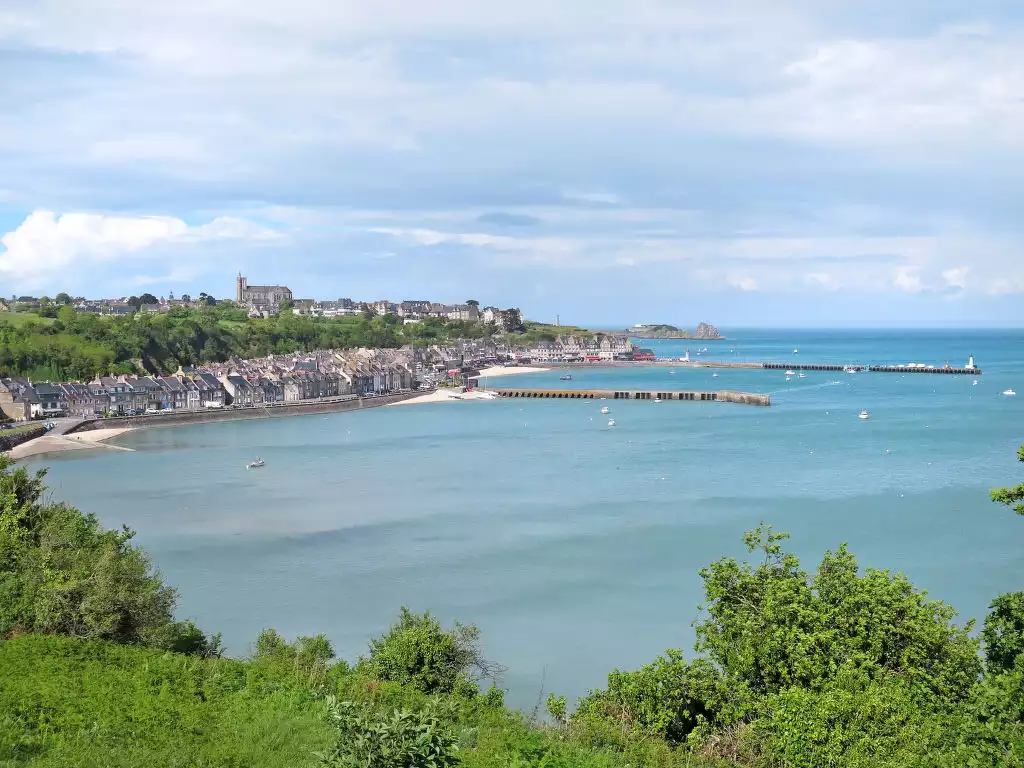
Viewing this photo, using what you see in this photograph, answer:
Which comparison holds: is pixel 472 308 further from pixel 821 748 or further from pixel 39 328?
pixel 821 748

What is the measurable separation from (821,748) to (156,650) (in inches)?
363

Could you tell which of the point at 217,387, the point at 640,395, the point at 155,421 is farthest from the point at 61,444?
the point at 640,395

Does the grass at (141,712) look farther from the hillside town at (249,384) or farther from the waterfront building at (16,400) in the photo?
the hillside town at (249,384)

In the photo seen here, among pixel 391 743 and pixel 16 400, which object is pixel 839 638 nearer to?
pixel 391 743

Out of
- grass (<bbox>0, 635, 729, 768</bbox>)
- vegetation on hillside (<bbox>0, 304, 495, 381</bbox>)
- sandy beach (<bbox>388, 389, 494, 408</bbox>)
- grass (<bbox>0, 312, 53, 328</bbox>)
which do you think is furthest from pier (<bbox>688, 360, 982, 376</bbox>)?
grass (<bbox>0, 635, 729, 768</bbox>)

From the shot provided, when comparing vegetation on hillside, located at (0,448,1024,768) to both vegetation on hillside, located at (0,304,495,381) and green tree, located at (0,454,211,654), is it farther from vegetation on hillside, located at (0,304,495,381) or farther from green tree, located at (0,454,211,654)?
vegetation on hillside, located at (0,304,495,381)

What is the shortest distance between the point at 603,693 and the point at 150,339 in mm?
82821

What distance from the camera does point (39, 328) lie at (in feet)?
259

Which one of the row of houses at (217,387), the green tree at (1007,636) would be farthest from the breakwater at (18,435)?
the green tree at (1007,636)

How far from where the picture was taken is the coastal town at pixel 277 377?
2311 inches

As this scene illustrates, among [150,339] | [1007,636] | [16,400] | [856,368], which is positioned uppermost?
[150,339]

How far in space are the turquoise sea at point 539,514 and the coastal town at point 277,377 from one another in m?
8.06

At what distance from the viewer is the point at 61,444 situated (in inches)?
1879

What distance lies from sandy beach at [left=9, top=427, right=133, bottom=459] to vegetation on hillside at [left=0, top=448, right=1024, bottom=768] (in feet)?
115
